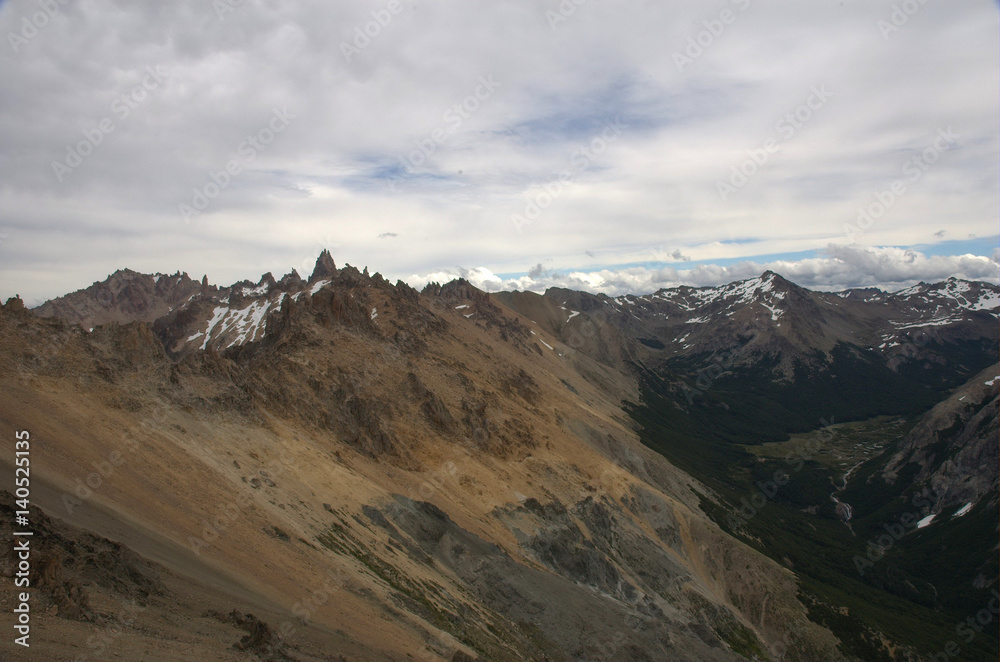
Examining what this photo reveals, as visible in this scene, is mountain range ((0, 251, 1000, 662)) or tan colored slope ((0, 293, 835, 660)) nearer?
mountain range ((0, 251, 1000, 662))

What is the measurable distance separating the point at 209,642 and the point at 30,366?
38755 millimetres

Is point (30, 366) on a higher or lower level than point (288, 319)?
lower

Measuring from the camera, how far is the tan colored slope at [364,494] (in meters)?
44.5

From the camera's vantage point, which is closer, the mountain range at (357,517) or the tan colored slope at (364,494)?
the mountain range at (357,517)

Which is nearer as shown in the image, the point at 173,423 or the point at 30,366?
the point at 30,366

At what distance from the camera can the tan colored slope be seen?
1752 inches

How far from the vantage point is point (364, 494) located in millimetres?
69625

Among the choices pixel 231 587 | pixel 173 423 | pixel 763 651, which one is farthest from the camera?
pixel 763 651

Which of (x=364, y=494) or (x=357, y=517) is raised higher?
(x=364, y=494)

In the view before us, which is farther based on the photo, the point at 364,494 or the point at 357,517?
the point at 364,494

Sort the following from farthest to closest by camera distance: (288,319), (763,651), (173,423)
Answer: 1. (288,319)
2. (763,651)
3. (173,423)

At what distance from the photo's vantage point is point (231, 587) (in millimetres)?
39375

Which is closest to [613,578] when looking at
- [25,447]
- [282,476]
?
[282,476]

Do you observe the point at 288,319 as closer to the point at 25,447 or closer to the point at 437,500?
the point at 437,500
